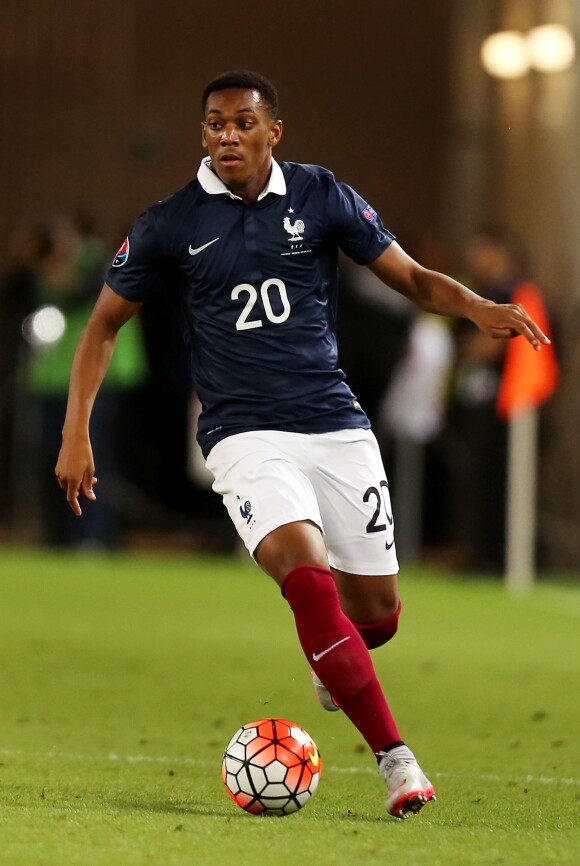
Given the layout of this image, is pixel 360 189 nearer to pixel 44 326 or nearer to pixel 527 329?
pixel 44 326

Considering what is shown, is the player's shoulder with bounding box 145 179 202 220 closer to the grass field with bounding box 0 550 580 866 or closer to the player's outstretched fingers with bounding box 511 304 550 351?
the player's outstretched fingers with bounding box 511 304 550 351

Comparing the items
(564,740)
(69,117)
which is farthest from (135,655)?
(69,117)

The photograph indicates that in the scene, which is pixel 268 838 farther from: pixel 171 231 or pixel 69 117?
pixel 69 117

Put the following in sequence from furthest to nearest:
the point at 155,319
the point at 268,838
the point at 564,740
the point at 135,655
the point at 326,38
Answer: the point at 326,38 < the point at 155,319 < the point at 135,655 < the point at 564,740 < the point at 268,838

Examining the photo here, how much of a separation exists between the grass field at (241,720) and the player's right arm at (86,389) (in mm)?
1055

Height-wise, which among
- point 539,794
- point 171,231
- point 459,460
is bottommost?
point 459,460

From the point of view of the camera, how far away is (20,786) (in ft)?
18.9

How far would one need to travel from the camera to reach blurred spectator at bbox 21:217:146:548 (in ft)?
47.7

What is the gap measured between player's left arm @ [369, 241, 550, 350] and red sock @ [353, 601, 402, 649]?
121 centimetres

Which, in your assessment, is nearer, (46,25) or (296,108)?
(46,25)

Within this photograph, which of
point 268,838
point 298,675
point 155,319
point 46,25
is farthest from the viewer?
point 46,25

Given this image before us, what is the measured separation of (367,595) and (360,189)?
16.7 meters

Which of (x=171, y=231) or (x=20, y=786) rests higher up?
(x=171, y=231)

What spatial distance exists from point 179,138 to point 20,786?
17.0 m
